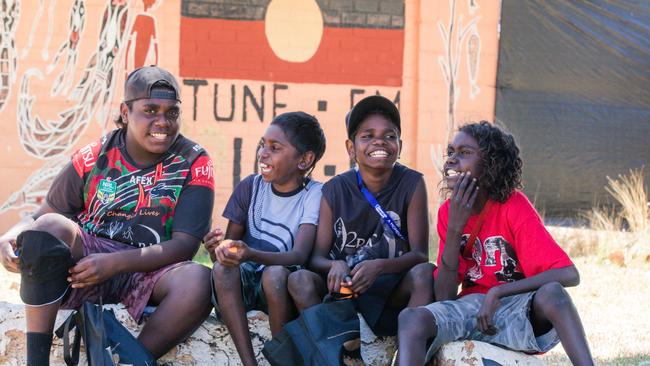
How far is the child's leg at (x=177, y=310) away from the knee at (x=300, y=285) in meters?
0.34

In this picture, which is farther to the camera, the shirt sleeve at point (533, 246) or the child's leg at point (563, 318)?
the shirt sleeve at point (533, 246)

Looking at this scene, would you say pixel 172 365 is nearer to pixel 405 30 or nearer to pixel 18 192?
→ pixel 18 192

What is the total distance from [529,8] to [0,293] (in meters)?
5.36

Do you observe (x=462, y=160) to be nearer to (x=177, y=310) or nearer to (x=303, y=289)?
(x=303, y=289)

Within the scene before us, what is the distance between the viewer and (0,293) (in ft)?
17.7

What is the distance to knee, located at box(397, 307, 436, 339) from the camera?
10.1 ft

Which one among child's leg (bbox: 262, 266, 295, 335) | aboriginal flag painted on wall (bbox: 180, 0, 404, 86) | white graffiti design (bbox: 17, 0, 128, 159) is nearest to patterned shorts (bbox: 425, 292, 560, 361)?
child's leg (bbox: 262, 266, 295, 335)

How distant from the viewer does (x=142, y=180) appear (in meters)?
3.59

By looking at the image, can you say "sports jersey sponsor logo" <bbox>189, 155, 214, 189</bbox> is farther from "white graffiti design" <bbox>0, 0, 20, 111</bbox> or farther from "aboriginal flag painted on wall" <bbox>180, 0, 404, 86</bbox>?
"white graffiti design" <bbox>0, 0, 20, 111</bbox>

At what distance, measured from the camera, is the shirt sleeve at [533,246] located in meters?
3.21

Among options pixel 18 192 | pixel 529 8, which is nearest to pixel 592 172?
pixel 529 8

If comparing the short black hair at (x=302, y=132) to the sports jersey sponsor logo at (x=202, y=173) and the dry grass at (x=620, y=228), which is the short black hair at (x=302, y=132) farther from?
the dry grass at (x=620, y=228)

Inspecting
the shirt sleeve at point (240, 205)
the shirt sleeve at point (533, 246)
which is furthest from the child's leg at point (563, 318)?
the shirt sleeve at point (240, 205)

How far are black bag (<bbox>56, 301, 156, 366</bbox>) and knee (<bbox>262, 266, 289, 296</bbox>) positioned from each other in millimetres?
533
